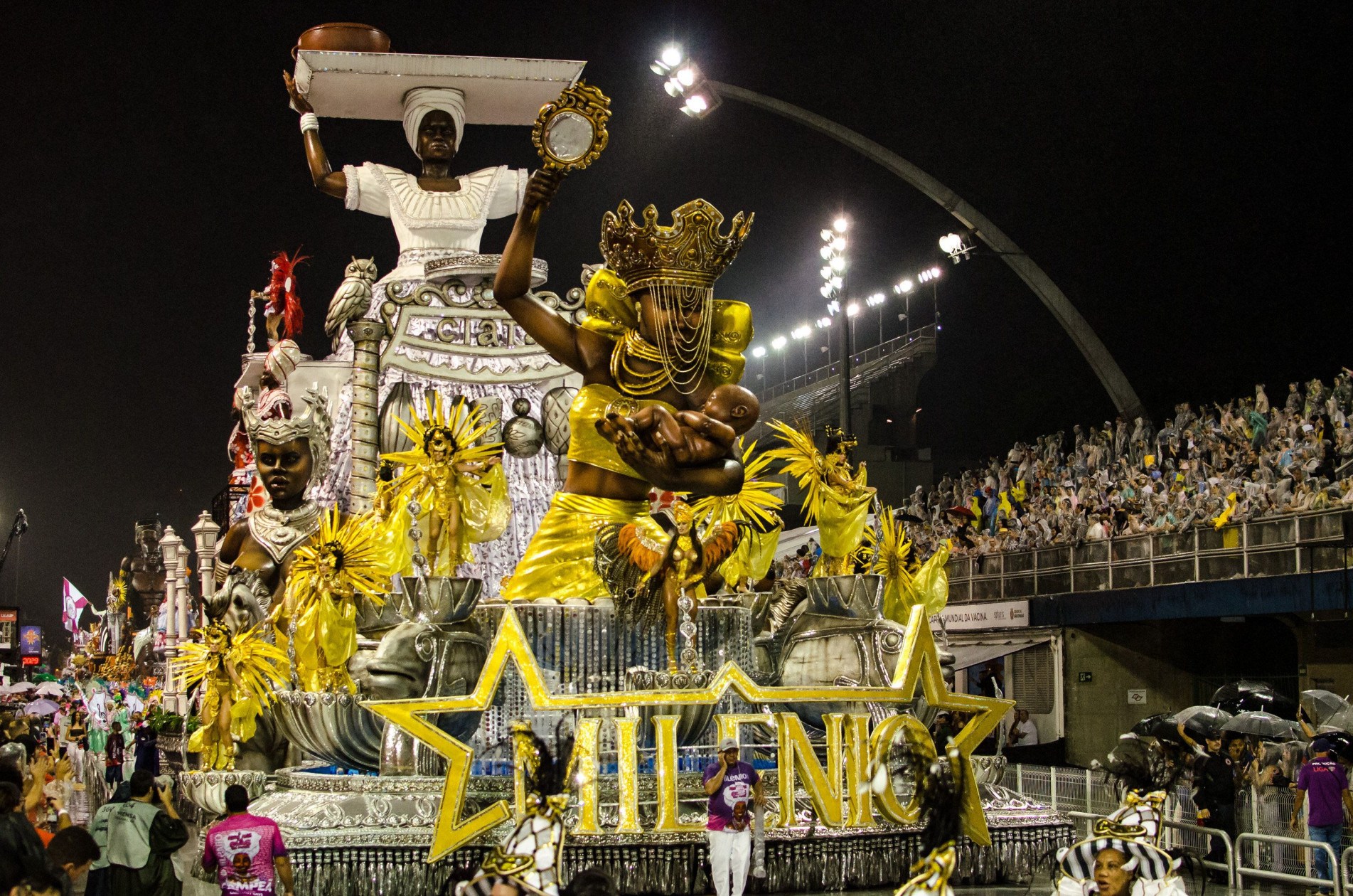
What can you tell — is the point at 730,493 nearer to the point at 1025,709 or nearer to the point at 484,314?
the point at 484,314

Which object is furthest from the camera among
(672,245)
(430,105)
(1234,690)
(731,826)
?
(430,105)

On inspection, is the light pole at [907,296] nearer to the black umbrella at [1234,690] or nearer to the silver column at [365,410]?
the black umbrella at [1234,690]

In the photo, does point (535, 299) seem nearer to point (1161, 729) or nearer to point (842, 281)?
point (1161, 729)

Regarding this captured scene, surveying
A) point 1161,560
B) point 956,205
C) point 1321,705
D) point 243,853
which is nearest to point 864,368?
point 956,205

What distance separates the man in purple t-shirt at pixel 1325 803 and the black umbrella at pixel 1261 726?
6.78 ft

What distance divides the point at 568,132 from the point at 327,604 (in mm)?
3175

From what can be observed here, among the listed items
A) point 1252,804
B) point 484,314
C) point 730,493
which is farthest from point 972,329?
point 730,493

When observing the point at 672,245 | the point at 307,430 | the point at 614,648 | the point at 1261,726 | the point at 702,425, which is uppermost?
the point at 672,245

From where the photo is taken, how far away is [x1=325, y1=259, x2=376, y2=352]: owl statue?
12.1m

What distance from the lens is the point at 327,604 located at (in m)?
8.64

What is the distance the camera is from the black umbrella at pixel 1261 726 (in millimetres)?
11578

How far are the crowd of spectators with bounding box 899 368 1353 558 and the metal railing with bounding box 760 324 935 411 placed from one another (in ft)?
16.8

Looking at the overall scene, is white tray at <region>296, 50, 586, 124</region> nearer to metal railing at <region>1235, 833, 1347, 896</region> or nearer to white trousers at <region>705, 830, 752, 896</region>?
white trousers at <region>705, 830, 752, 896</region>

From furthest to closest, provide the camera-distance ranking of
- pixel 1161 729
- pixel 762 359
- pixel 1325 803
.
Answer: pixel 762 359 < pixel 1161 729 < pixel 1325 803
